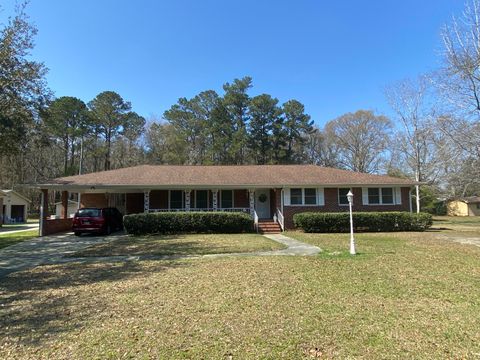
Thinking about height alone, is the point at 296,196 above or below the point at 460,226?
above

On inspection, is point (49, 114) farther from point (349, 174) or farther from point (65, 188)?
point (349, 174)

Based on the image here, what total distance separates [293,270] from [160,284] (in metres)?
3.21

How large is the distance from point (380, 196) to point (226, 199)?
952 centimetres

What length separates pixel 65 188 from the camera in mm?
18859

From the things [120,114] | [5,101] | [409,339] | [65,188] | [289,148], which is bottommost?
[409,339]

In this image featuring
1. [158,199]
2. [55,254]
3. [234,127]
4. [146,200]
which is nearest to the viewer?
[55,254]

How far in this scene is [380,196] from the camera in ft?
69.3

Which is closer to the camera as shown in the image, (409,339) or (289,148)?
(409,339)

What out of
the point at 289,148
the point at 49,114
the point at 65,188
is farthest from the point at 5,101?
the point at 289,148

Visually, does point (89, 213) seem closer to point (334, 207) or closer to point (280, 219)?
point (280, 219)

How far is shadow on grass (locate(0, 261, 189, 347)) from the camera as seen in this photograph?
480cm

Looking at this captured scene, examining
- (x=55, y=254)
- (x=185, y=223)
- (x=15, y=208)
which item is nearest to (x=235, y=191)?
(x=185, y=223)

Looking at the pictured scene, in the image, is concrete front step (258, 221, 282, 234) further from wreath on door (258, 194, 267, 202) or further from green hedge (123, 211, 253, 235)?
wreath on door (258, 194, 267, 202)

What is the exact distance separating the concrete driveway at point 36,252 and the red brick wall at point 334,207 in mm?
10881
